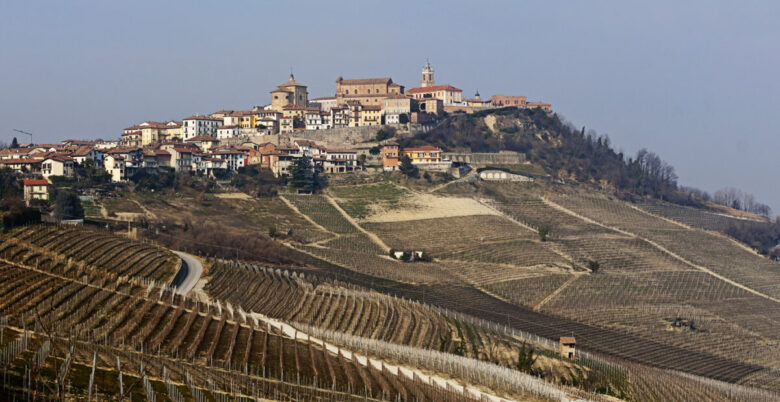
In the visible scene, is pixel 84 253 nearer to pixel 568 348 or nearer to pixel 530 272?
pixel 568 348

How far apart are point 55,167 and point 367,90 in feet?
166

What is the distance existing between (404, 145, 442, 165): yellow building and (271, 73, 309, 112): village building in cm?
2170

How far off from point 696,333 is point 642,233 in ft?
87.1

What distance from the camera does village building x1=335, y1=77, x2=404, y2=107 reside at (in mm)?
116000

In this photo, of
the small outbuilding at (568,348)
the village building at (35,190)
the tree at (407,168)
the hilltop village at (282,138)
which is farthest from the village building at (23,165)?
the small outbuilding at (568,348)

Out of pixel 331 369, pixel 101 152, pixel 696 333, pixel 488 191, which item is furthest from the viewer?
pixel 488 191

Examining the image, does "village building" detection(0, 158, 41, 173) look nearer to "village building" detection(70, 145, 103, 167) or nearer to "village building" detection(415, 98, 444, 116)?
"village building" detection(70, 145, 103, 167)

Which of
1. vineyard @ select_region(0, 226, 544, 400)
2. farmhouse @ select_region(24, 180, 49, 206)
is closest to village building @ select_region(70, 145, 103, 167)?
farmhouse @ select_region(24, 180, 49, 206)

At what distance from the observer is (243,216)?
246 feet

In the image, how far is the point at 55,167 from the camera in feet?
247

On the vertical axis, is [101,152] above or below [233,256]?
above

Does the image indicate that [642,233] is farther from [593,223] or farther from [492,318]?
[492,318]

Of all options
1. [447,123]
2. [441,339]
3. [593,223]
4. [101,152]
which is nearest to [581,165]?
[447,123]

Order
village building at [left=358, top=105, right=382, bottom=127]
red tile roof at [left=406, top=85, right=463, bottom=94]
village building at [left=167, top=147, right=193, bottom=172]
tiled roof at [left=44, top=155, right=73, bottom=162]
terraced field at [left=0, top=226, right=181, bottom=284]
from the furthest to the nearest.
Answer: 1. red tile roof at [left=406, top=85, right=463, bottom=94]
2. village building at [left=358, top=105, right=382, bottom=127]
3. village building at [left=167, top=147, right=193, bottom=172]
4. tiled roof at [left=44, top=155, right=73, bottom=162]
5. terraced field at [left=0, top=226, right=181, bottom=284]
